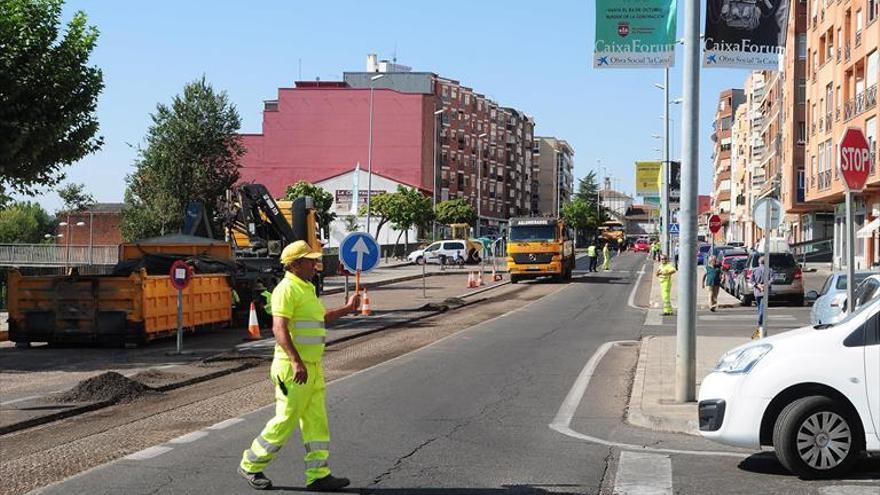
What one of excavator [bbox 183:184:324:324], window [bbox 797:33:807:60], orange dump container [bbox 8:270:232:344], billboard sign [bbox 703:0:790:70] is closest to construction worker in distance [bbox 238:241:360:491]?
billboard sign [bbox 703:0:790:70]

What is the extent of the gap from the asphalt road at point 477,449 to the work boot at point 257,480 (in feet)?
0.30

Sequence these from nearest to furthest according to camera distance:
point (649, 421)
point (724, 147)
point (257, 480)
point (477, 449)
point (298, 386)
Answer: point (298, 386) < point (257, 480) < point (477, 449) < point (649, 421) < point (724, 147)

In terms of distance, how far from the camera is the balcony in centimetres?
4416

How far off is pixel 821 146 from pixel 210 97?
32030 mm

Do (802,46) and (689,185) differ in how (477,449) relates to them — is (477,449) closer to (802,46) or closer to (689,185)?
(689,185)

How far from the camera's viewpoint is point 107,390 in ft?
41.1

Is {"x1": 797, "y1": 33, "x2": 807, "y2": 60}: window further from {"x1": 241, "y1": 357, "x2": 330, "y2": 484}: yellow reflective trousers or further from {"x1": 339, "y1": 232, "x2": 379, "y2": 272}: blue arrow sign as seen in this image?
{"x1": 241, "y1": 357, "x2": 330, "y2": 484}: yellow reflective trousers

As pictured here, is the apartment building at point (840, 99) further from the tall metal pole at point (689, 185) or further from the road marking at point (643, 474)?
the road marking at point (643, 474)

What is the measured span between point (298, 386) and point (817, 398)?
12.5 feet

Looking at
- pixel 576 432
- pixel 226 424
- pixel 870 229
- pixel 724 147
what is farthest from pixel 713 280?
pixel 724 147

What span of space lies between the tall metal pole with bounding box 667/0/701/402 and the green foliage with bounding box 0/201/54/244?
86557 mm

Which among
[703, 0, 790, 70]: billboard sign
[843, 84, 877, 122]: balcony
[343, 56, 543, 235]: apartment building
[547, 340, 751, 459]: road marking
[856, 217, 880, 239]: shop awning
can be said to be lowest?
[547, 340, 751, 459]: road marking

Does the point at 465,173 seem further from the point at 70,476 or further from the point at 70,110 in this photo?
the point at 70,476

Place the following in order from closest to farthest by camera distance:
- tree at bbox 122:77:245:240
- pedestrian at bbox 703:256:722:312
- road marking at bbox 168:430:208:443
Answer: road marking at bbox 168:430:208:443, pedestrian at bbox 703:256:722:312, tree at bbox 122:77:245:240
